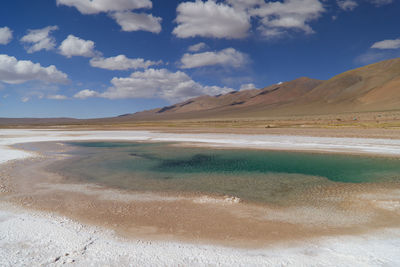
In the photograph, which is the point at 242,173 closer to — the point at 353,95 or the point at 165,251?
the point at 165,251

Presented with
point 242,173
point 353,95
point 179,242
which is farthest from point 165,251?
point 353,95

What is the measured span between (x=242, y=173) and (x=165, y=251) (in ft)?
29.4

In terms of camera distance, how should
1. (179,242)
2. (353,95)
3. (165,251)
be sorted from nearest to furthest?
(165,251)
(179,242)
(353,95)

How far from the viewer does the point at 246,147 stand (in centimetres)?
2477

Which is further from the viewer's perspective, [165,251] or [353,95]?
[353,95]

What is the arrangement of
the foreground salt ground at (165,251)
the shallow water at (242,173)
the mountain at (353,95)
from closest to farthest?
the foreground salt ground at (165,251) < the shallow water at (242,173) < the mountain at (353,95)

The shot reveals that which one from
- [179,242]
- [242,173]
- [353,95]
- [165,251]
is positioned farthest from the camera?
[353,95]

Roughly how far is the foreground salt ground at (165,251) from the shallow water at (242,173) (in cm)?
334

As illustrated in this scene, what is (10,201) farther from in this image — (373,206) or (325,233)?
(373,206)

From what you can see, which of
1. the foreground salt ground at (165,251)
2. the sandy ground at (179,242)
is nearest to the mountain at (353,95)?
→ the sandy ground at (179,242)

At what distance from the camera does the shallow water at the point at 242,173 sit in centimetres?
1145

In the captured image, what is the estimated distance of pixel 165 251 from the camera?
616 cm

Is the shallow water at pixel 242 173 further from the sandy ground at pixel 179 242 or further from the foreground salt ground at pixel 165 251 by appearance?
the foreground salt ground at pixel 165 251

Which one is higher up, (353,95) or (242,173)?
(353,95)
